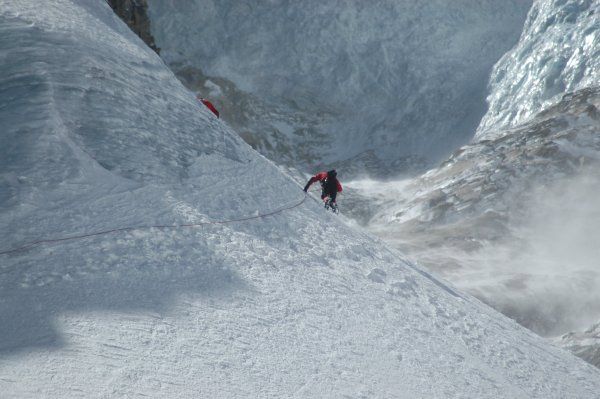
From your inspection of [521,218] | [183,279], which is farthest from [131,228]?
[521,218]

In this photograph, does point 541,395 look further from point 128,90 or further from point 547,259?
Result: point 547,259

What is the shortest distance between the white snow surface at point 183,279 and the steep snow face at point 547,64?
3640cm

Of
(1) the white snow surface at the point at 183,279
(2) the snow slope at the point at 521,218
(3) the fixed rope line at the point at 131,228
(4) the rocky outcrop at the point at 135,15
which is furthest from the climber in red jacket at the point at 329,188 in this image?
(4) the rocky outcrop at the point at 135,15

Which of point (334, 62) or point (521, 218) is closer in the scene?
point (521, 218)

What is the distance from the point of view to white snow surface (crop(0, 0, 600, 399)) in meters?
6.99

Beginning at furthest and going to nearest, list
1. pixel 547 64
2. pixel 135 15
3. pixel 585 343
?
1. pixel 547 64
2. pixel 135 15
3. pixel 585 343

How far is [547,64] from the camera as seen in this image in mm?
47906

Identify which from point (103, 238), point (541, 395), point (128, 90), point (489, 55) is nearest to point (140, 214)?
point (103, 238)

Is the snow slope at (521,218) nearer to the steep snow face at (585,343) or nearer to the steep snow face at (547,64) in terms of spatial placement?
the steep snow face at (585,343)

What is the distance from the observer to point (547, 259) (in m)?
31.7

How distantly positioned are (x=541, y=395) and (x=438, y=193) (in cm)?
3193

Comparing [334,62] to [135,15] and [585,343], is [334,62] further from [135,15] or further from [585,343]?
[585,343]

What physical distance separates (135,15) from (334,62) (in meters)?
30.6

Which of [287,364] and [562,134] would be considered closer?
[287,364]
